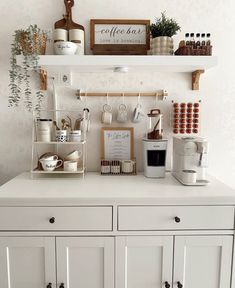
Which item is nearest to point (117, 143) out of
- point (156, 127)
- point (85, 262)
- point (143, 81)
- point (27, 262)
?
point (156, 127)

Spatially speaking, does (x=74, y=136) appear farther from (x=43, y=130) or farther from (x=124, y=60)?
(x=124, y=60)

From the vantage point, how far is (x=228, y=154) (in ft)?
5.75

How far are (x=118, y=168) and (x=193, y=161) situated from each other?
472 mm

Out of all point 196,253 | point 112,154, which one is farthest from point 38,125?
point 196,253

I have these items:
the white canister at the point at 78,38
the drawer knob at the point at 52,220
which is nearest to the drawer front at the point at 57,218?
the drawer knob at the point at 52,220

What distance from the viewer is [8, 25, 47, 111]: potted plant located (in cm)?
142

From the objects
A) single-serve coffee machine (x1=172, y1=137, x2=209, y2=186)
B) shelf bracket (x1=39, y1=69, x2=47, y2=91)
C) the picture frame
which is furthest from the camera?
the picture frame

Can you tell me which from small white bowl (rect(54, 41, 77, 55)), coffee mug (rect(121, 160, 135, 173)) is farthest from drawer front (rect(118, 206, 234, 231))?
small white bowl (rect(54, 41, 77, 55))

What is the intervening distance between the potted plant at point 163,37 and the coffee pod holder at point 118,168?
27.1 inches

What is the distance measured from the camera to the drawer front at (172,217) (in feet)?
3.98

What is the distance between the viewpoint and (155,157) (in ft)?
5.03

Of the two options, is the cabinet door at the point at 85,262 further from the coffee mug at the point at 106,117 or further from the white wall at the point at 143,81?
the coffee mug at the point at 106,117

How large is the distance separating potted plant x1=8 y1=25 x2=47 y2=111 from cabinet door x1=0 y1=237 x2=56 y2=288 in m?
0.83

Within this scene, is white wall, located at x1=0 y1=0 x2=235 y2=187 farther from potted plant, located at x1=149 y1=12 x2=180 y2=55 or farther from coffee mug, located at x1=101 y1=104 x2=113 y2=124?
potted plant, located at x1=149 y1=12 x2=180 y2=55
